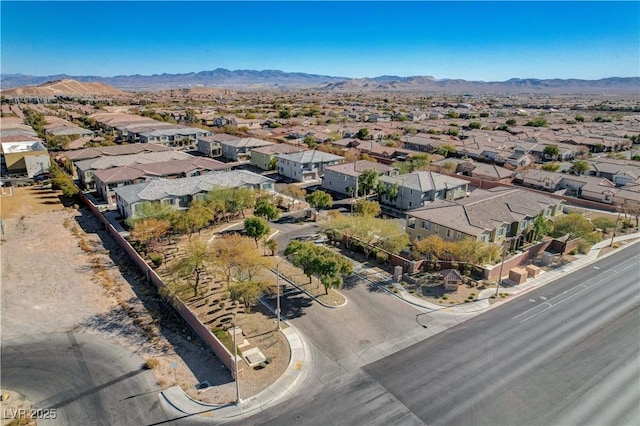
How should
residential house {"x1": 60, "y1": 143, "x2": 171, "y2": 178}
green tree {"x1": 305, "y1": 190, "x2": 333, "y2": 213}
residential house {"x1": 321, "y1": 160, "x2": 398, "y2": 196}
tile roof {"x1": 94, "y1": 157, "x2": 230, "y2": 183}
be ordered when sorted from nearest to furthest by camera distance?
green tree {"x1": 305, "y1": 190, "x2": 333, "y2": 213} < tile roof {"x1": 94, "y1": 157, "x2": 230, "y2": 183} < residential house {"x1": 321, "y1": 160, "x2": 398, "y2": 196} < residential house {"x1": 60, "y1": 143, "x2": 171, "y2": 178}

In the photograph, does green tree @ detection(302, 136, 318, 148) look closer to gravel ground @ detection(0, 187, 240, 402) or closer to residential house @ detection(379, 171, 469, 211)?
residential house @ detection(379, 171, 469, 211)

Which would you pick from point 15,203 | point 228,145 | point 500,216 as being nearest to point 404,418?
point 500,216

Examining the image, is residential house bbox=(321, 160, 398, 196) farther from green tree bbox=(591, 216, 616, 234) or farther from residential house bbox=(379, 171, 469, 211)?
green tree bbox=(591, 216, 616, 234)

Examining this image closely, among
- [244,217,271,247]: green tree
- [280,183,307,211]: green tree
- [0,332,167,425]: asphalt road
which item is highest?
[244,217,271,247]: green tree

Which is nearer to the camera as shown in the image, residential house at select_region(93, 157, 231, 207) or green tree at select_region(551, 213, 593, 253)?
green tree at select_region(551, 213, 593, 253)

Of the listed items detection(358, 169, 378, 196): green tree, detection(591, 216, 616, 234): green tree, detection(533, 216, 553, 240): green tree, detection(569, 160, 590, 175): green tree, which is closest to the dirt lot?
detection(533, 216, 553, 240): green tree

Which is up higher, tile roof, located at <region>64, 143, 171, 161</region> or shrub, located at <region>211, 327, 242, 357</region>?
tile roof, located at <region>64, 143, 171, 161</region>

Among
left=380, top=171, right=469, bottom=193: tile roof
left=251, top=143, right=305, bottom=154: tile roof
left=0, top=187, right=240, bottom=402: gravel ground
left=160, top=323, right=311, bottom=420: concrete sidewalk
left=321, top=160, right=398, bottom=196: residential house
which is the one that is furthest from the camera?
left=251, top=143, right=305, bottom=154: tile roof

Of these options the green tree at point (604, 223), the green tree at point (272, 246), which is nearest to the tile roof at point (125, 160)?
the green tree at point (272, 246)

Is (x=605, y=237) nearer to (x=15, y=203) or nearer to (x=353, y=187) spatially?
(x=353, y=187)
